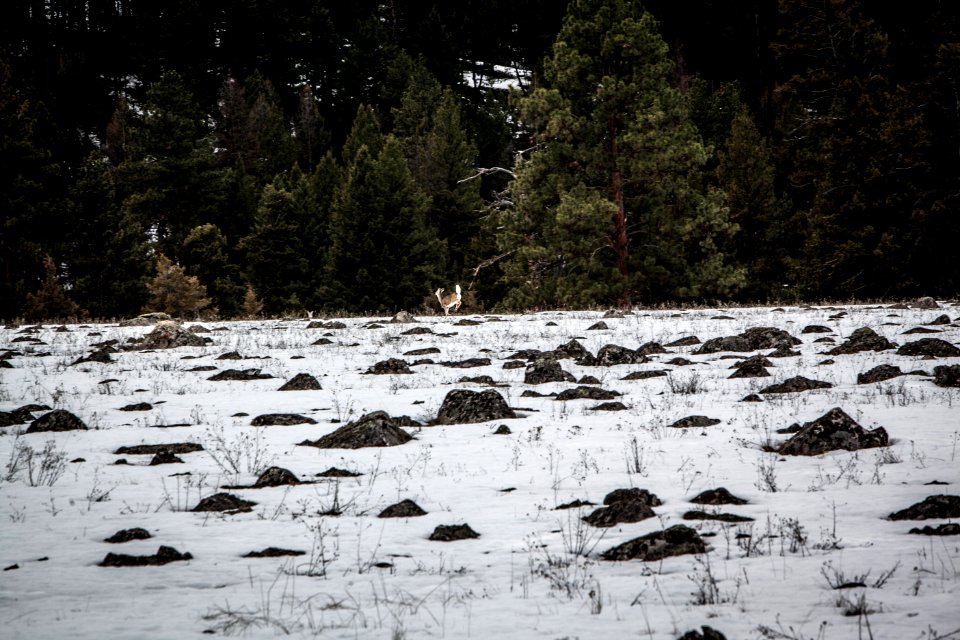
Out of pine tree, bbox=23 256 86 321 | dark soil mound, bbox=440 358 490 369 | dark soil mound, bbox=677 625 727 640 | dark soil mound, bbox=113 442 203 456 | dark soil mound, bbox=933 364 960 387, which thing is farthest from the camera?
pine tree, bbox=23 256 86 321

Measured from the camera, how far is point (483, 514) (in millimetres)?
6359

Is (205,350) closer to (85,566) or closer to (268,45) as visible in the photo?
(85,566)

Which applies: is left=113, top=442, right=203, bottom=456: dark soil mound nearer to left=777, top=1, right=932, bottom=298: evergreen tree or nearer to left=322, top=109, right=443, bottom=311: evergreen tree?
left=777, top=1, right=932, bottom=298: evergreen tree

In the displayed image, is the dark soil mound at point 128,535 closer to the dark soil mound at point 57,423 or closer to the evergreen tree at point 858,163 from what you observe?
the dark soil mound at point 57,423

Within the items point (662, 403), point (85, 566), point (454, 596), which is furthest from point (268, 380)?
point (454, 596)

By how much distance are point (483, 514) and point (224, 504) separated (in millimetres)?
1971

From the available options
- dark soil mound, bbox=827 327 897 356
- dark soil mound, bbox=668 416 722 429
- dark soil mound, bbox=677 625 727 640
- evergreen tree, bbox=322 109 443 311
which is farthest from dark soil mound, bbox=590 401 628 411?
evergreen tree, bbox=322 109 443 311

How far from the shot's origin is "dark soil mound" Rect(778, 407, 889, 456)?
767cm

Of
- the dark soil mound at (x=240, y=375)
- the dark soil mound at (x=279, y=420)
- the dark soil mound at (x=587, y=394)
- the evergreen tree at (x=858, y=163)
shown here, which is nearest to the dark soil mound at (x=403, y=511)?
the dark soil mound at (x=279, y=420)

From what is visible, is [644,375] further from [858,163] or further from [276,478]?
[858,163]

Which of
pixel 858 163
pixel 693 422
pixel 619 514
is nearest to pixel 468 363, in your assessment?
pixel 693 422

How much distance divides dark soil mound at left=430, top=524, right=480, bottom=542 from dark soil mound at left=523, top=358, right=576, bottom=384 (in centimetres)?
659

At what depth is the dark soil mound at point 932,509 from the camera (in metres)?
5.61

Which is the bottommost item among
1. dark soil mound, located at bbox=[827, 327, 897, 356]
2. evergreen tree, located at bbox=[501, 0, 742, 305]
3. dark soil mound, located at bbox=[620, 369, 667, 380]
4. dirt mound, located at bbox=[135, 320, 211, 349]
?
dark soil mound, located at bbox=[620, 369, 667, 380]
